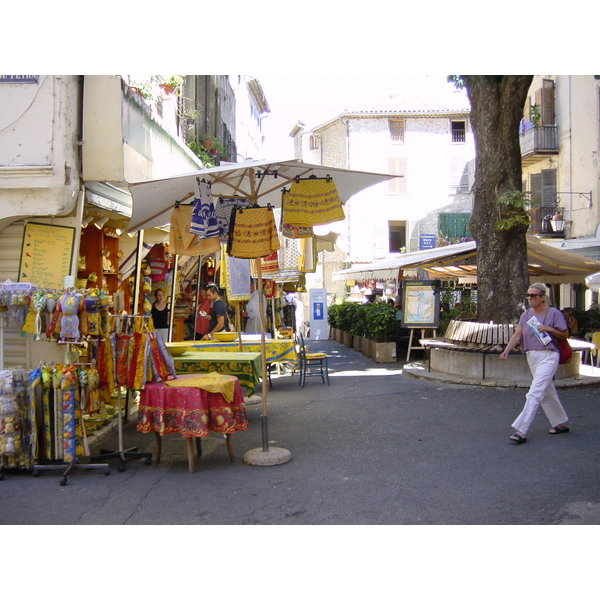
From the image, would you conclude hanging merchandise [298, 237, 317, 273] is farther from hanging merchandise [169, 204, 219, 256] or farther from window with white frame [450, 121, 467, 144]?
window with white frame [450, 121, 467, 144]

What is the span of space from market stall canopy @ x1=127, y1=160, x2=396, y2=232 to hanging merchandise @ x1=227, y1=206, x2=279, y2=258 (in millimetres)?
338

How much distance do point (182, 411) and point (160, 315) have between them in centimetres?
514

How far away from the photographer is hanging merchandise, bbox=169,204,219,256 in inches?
287

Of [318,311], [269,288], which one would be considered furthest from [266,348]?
[318,311]

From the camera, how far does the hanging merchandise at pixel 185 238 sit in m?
7.30

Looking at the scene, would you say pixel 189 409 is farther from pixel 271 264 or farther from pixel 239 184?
pixel 271 264

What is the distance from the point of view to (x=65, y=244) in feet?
23.8

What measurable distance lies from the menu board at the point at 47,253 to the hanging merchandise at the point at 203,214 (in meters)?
1.78

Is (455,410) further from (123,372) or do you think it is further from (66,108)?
(66,108)

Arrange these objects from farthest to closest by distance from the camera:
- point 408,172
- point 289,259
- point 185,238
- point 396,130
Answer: point 396,130 → point 408,172 → point 289,259 → point 185,238

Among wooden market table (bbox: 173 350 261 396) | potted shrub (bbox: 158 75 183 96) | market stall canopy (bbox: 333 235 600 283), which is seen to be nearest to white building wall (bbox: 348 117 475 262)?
market stall canopy (bbox: 333 235 600 283)

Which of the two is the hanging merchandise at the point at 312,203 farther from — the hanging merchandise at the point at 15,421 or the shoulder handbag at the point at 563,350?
the hanging merchandise at the point at 15,421

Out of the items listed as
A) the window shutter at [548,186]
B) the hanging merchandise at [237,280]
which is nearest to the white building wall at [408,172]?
the window shutter at [548,186]

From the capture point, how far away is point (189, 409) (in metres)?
5.58
